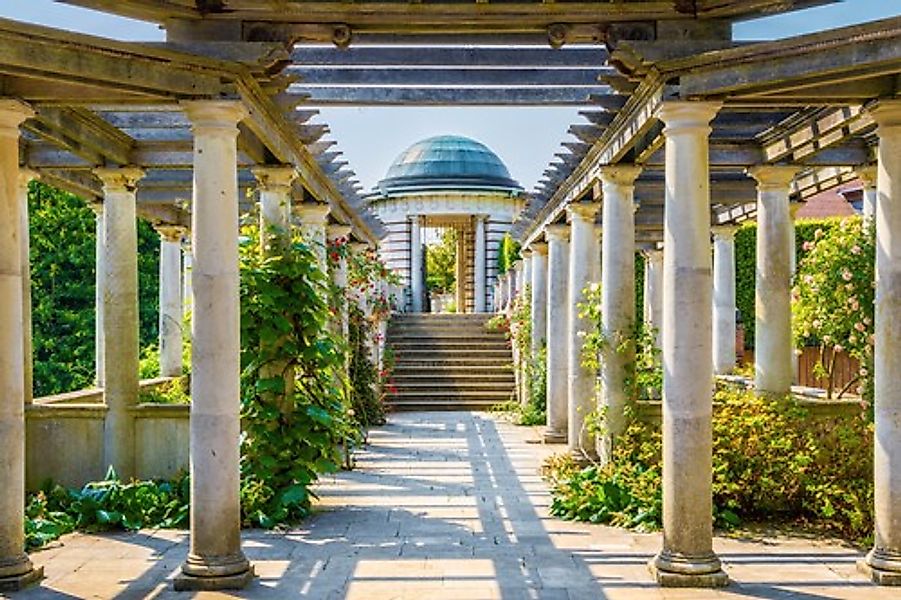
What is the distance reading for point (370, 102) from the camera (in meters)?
12.0

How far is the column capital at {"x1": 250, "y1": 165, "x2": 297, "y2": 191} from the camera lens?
11680 mm

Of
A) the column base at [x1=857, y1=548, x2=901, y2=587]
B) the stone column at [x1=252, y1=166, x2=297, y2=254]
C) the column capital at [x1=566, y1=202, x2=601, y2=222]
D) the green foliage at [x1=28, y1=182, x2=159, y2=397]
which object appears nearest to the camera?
the column base at [x1=857, y1=548, x2=901, y2=587]

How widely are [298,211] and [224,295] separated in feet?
21.4

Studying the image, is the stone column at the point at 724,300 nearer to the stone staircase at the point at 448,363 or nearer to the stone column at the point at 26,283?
the stone staircase at the point at 448,363

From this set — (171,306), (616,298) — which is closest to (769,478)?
(616,298)

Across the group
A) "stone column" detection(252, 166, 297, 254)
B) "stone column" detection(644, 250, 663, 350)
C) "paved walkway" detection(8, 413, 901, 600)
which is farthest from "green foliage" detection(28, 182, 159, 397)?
"stone column" detection(252, 166, 297, 254)

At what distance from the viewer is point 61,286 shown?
27516 mm

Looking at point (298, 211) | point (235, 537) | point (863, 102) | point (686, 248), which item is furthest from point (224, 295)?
point (298, 211)

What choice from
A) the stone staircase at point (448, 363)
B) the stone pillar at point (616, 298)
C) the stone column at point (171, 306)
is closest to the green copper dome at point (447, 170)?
the stone staircase at point (448, 363)

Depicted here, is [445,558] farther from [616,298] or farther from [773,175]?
[773,175]

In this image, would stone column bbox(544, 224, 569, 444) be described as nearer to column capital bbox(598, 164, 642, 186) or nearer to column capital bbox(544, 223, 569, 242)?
column capital bbox(544, 223, 569, 242)

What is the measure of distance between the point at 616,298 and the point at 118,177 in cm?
616

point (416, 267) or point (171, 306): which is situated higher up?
point (416, 267)

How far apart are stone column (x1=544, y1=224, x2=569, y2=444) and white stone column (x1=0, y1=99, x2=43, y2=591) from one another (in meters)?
10.6
